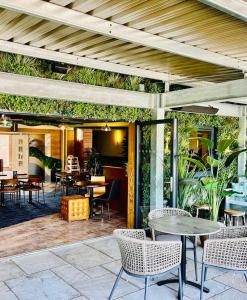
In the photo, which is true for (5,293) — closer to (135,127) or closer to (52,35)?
(52,35)

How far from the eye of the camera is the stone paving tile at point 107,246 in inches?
198

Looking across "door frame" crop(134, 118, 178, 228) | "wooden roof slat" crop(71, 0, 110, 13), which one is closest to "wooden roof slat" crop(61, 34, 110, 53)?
"wooden roof slat" crop(71, 0, 110, 13)

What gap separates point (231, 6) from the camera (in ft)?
8.49

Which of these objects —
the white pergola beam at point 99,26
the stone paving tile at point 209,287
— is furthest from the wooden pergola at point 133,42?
the stone paving tile at point 209,287

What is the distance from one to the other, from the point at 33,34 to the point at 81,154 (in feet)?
34.1

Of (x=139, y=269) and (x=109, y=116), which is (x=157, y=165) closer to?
(x=109, y=116)

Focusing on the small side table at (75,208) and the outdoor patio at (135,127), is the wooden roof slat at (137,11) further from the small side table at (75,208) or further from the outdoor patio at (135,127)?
the small side table at (75,208)

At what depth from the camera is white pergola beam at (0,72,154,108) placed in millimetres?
4395

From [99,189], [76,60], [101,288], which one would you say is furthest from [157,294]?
[99,189]

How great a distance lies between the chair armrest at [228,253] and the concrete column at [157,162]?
2547mm

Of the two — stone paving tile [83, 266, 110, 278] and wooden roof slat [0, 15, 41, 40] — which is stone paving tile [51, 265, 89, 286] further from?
wooden roof slat [0, 15, 41, 40]

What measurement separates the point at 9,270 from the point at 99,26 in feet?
11.1

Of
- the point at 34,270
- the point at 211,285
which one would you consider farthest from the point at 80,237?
the point at 211,285

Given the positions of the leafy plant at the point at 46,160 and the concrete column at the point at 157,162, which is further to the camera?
the leafy plant at the point at 46,160
